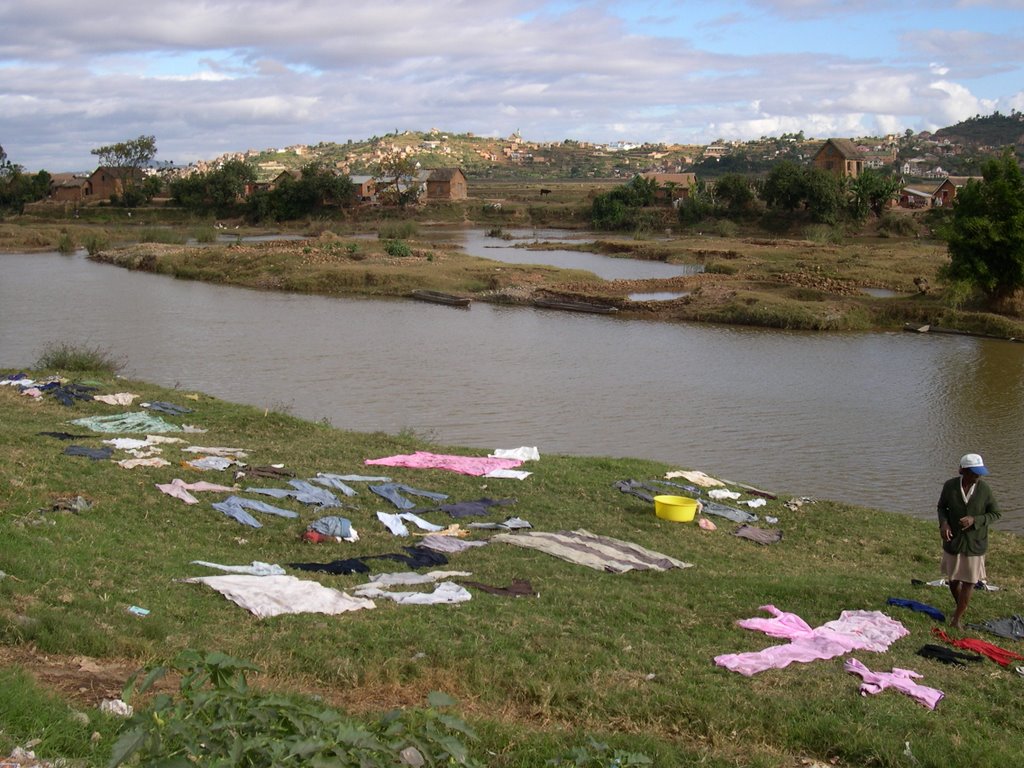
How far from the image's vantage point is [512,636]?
21.7 ft

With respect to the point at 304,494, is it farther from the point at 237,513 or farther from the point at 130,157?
the point at 130,157

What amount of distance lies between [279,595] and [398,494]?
410 cm

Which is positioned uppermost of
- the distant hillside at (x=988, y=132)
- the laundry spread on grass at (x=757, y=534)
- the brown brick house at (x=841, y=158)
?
the distant hillside at (x=988, y=132)

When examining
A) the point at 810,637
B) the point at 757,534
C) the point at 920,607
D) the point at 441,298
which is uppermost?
the point at 441,298

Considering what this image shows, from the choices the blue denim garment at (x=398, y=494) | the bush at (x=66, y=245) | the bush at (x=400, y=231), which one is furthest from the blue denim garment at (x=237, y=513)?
the bush at (x=66, y=245)

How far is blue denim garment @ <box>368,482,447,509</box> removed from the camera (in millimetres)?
10797

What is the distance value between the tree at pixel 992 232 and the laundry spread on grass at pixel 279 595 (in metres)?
30.6

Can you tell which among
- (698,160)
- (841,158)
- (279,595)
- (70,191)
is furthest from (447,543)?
(698,160)

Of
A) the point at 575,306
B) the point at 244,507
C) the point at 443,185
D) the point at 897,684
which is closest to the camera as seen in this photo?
the point at 897,684

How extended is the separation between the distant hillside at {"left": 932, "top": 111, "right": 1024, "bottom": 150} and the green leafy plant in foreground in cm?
17676

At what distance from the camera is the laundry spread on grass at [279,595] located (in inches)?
269

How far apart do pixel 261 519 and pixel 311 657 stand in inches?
153

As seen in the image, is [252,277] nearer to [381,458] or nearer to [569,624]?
[381,458]

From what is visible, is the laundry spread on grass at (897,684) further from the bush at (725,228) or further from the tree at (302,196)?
the tree at (302,196)
